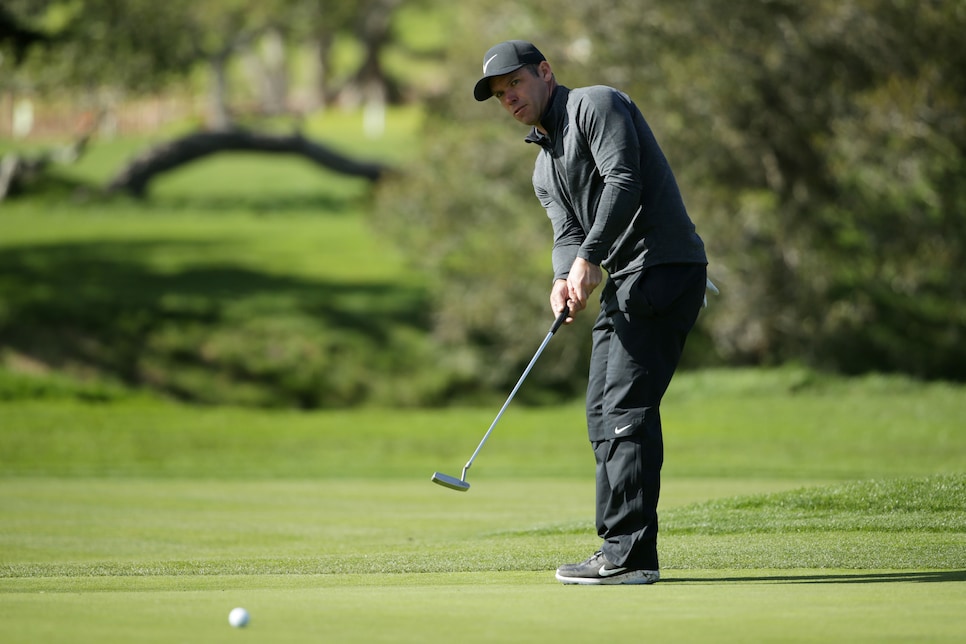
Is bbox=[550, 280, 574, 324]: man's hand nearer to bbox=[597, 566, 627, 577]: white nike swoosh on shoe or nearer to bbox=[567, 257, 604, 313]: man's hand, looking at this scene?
bbox=[567, 257, 604, 313]: man's hand

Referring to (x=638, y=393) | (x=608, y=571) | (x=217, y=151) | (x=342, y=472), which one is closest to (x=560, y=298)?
(x=638, y=393)

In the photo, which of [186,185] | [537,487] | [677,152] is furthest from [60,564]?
[186,185]

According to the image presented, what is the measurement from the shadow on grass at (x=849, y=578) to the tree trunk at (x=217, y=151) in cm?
2766

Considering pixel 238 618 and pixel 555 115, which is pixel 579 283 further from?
pixel 238 618

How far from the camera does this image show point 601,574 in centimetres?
537

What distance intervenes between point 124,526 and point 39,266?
20.6 metres

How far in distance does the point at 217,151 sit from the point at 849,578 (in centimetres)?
2999

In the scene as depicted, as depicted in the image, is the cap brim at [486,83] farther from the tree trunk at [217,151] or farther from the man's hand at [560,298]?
the tree trunk at [217,151]

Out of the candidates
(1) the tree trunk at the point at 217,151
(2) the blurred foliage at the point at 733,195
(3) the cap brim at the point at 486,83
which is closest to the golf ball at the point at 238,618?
(3) the cap brim at the point at 486,83

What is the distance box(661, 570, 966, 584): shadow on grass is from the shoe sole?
0.05 metres

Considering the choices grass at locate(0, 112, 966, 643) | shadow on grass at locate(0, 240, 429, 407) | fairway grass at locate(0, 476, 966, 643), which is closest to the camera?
fairway grass at locate(0, 476, 966, 643)

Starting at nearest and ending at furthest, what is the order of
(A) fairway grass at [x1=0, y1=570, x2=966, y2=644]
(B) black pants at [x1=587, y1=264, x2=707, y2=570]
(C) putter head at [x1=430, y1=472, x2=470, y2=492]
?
(A) fairway grass at [x1=0, y1=570, x2=966, y2=644] < (B) black pants at [x1=587, y1=264, x2=707, y2=570] < (C) putter head at [x1=430, y1=472, x2=470, y2=492]

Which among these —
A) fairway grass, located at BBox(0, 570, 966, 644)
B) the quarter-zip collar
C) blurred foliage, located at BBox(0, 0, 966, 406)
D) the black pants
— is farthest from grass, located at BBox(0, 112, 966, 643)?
the quarter-zip collar

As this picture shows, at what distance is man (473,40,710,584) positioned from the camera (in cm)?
543
